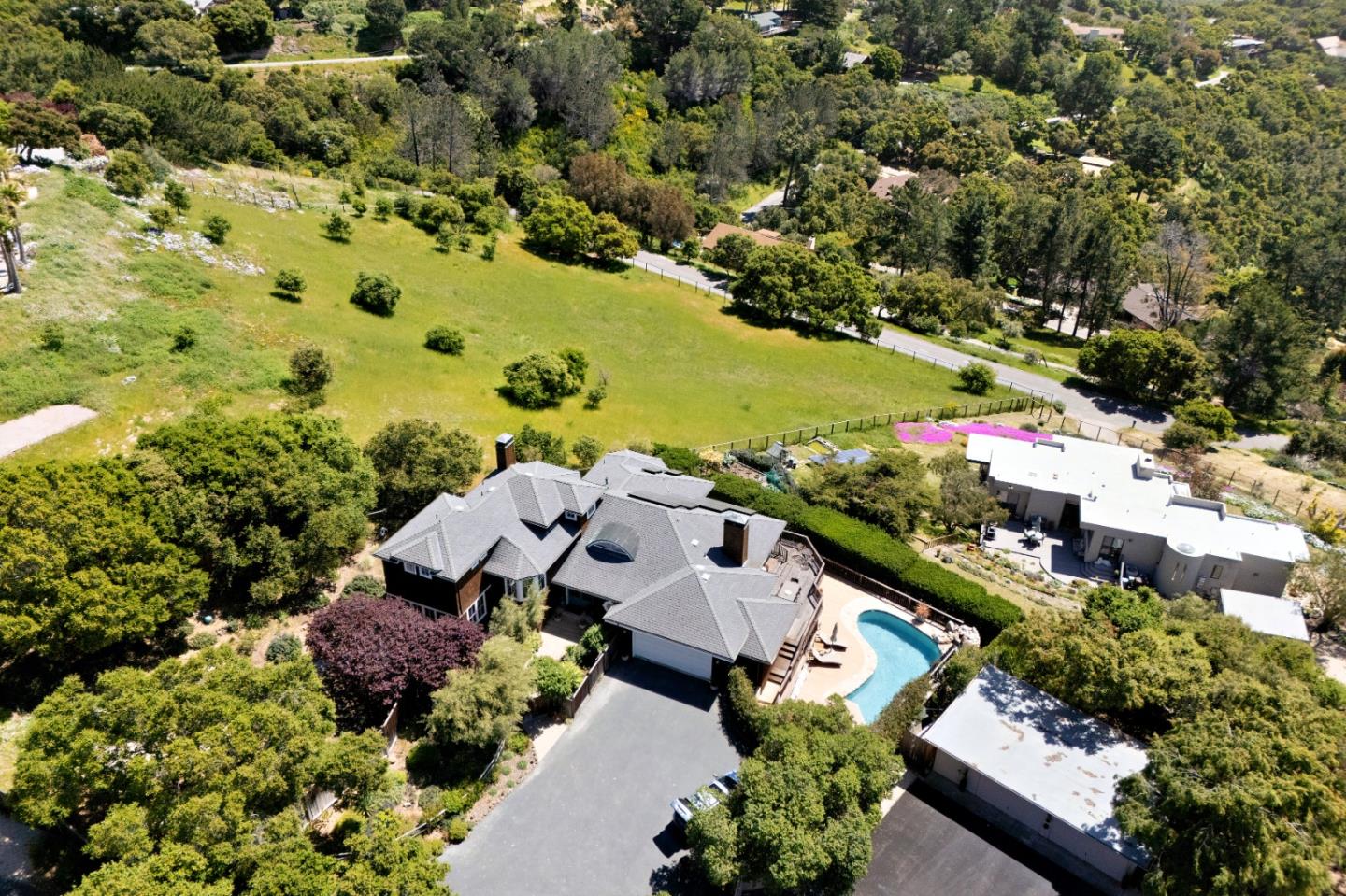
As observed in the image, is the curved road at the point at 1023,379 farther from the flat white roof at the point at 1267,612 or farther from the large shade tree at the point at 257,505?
the large shade tree at the point at 257,505

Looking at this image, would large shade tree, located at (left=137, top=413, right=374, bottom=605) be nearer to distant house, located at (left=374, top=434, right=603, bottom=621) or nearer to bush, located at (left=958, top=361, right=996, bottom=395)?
distant house, located at (left=374, top=434, right=603, bottom=621)

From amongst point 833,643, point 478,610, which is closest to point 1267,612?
point 833,643

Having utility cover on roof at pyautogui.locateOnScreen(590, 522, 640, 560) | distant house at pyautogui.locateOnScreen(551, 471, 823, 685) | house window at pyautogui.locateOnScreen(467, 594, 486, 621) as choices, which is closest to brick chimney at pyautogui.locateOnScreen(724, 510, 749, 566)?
distant house at pyautogui.locateOnScreen(551, 471, 823, 685)

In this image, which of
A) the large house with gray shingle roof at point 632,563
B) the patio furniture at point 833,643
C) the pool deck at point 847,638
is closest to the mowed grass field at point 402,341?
the large house with gray shingle roof at point 632,563

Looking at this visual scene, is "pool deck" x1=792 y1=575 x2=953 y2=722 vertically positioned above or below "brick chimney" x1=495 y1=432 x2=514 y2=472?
below

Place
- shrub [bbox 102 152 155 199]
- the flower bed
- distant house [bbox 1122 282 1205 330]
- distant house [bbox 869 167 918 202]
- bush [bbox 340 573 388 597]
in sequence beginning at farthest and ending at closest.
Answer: distant house [bbox 869 167 918 202] < distant house [bbox 1122 282 1205 330] < shrub [bbox 102 152 155 199] < the flower bed < bush [bbox 340 573 388 597]

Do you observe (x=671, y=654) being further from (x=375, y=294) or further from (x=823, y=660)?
(x=375, y=294)
